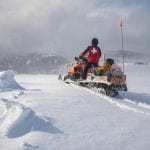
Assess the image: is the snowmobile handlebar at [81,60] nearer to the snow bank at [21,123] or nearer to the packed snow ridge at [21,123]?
the packed snow ridge at [21,123]

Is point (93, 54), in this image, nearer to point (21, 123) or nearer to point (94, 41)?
point (94, 41)

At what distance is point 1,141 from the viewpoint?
505cm

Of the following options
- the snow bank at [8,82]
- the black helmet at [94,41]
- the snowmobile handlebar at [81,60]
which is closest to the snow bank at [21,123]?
the snow bank at [8,82]

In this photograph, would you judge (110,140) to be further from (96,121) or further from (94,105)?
(94,105)

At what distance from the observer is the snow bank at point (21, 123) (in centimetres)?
536

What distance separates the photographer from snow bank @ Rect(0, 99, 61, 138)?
211 inches

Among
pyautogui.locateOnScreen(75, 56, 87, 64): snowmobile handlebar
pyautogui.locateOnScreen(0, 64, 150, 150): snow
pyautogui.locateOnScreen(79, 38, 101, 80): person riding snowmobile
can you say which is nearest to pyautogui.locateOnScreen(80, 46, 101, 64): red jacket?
pyautogui.locateOnScreen(79, 38, 101, 80): person riding snowmobile

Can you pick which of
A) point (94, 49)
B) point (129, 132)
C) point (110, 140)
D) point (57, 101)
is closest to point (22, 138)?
point (110, 140)

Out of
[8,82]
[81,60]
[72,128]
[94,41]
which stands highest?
[94,41]

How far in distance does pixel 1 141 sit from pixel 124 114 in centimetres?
263

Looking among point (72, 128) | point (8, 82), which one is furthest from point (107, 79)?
point (72, 128)

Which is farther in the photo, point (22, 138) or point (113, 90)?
point (113, 90)

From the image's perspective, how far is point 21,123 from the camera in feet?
18.3

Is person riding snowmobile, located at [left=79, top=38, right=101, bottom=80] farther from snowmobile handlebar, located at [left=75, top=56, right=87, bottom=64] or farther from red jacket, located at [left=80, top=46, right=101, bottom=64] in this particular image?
snowmobile handlebar, located at [left=75, top=56, right=87, bottom=64]
